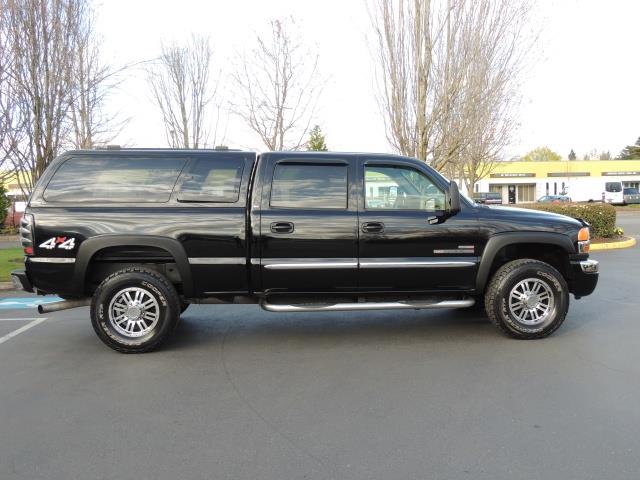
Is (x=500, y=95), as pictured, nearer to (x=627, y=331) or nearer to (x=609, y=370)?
(x=627, y=331)

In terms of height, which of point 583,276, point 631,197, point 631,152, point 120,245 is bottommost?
point 583,276

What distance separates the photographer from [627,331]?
565 cm

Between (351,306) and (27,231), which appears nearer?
(27,231)

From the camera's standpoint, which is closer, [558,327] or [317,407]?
[317,407]

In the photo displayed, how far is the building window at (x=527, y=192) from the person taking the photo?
199 ft

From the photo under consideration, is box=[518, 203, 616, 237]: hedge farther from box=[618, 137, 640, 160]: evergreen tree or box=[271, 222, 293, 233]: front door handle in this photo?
box=[618, 137, 640, 160]: evergreen tree

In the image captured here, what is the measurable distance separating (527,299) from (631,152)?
9436 centimetres

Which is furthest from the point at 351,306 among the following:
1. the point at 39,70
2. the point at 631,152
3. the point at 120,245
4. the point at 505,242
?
the point at 631,152

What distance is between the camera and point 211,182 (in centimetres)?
518

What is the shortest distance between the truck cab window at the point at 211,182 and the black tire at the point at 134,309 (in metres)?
0.92

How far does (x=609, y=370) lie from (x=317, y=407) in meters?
2.69

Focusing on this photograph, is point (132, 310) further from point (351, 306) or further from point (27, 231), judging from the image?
point (351, 306)

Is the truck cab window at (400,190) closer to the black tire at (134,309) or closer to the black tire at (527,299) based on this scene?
the black tire at (527,299)

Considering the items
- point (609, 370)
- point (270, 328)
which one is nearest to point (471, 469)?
point (609, 370)
